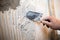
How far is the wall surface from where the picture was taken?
2.19ft

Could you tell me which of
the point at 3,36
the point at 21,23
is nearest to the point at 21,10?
the point at 21,23

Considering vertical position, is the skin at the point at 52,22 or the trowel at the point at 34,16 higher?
the trowel at the point at 34,16

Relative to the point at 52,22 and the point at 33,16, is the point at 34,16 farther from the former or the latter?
the point at 52,22

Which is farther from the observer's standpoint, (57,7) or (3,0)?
(57,7)

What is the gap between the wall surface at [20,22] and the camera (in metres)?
0.67

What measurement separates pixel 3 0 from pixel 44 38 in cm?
33

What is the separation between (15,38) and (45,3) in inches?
11.1

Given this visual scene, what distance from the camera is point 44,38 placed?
28.4 inches

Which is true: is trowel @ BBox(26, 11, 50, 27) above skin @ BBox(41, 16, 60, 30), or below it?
above

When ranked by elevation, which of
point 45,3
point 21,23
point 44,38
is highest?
point 45,3

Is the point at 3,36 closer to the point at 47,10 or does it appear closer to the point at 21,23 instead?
the point at 21,23

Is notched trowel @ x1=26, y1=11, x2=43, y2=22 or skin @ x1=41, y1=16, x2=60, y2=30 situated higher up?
notched trowel @ x1=26, y1=11, x2=43, y2=22

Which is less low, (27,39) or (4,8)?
(4,8)

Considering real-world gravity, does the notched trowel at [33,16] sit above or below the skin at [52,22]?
above
